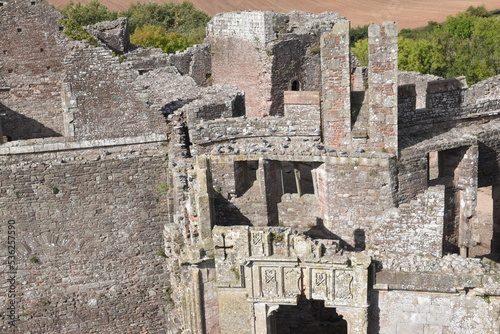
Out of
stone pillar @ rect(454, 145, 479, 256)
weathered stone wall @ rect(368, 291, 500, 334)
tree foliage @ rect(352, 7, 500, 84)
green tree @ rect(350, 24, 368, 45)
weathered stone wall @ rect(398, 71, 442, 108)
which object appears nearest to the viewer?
weathered stone wall @ rect(368, 291, 500, 334)

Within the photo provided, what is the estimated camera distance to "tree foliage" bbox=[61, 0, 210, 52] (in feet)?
146

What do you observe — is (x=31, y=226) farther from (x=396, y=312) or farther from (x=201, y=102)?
(x=396, y=312)

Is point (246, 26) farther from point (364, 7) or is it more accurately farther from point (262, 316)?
point (364, 7)

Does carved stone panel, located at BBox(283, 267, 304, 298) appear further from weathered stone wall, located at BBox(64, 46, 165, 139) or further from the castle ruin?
weathered stone wall, located at BBox(64, 46, 165, 139)

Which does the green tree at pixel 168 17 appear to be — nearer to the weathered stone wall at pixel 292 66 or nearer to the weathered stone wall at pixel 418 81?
the weathered stone wall at pixel 292 66

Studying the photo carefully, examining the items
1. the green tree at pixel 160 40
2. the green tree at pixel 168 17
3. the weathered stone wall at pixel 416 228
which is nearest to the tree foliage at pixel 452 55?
the green tree at pixel 160 40

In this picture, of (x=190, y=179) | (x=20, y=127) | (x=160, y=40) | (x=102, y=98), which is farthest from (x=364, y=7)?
(x=190, y=179)

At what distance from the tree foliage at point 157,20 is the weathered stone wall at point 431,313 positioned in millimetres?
31562

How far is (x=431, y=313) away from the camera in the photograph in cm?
1320

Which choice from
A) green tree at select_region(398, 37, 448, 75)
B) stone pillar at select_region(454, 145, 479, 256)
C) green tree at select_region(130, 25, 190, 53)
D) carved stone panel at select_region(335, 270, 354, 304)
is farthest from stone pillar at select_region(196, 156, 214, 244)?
green tree at select_region(130, 25, 190, 53)

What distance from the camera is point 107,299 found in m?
17.7

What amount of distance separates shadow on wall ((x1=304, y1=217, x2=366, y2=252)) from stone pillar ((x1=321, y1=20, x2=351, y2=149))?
1.58 meters

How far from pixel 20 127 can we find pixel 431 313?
11.0m

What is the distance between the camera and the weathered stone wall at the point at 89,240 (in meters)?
16.9
